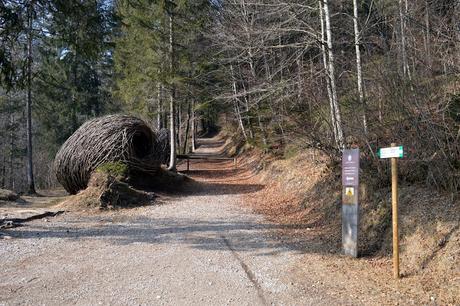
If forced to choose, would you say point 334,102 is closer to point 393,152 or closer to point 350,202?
point 350,202

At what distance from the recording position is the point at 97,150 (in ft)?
43.9

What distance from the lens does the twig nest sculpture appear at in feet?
43.8

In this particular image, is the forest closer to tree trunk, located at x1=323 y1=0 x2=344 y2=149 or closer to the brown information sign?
tree trunk, located at x1=323 y1=0 x2=344 y2=149

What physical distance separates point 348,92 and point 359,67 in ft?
3.02

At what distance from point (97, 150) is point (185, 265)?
7.96 m

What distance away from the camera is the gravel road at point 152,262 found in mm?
5176

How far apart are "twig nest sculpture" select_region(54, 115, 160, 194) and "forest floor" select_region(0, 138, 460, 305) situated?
2.92 metres

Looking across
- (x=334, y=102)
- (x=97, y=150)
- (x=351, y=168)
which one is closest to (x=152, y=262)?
(x=351, y=168)

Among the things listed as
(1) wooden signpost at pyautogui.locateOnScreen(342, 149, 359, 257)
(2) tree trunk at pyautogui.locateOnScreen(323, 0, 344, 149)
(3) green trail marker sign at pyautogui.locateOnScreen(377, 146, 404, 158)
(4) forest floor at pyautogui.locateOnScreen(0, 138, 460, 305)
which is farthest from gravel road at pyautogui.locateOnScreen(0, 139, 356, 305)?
(2) tree trunk at pyautogui.locateOnScreen(323, 0, 344, 149)

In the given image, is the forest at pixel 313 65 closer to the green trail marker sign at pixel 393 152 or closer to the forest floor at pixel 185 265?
the green trail marker sign at pixel 393 152

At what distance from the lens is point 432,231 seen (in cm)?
605

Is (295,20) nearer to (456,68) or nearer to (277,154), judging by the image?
(456,68)

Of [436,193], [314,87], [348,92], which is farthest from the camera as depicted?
[314,87]

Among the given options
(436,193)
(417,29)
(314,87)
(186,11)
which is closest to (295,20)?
(314,87)
